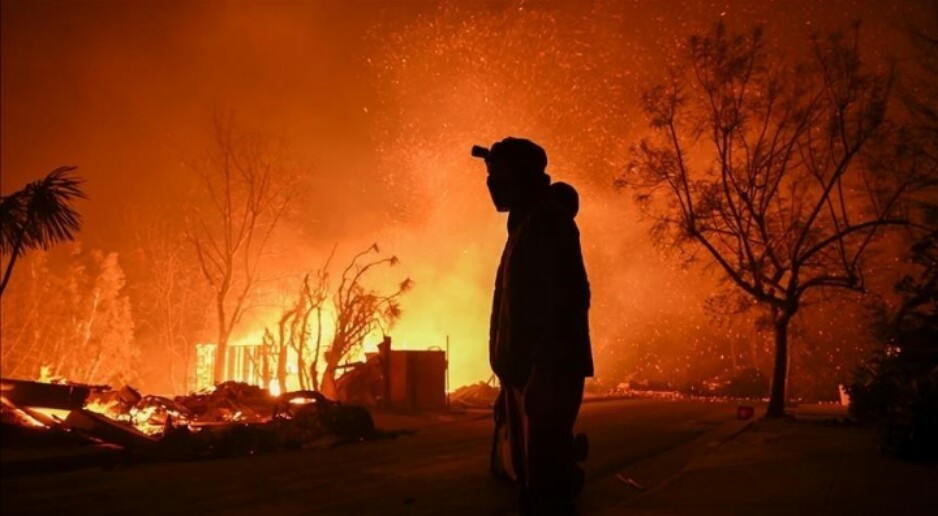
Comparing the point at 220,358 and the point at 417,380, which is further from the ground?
the point at 220,358

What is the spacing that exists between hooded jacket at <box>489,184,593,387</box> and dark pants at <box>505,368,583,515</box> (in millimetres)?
74

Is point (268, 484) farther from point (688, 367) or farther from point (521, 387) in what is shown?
point (688, 367)

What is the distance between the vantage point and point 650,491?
669 cm

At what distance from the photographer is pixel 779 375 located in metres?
18.9

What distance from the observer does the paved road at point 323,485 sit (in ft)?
21.8

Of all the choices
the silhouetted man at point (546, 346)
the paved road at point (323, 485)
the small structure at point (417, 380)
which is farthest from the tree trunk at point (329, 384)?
the silhouetted man at point (546, 346)

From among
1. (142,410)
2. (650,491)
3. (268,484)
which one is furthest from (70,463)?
(650,491)

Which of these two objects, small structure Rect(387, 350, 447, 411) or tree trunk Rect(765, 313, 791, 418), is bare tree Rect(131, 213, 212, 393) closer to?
small structure Rect(387, 350, 447, 411)

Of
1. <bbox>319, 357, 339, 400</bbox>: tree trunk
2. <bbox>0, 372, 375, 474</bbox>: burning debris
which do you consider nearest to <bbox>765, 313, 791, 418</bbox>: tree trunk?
<bbox>0, 372, 375, 474</bbox>: burning debris

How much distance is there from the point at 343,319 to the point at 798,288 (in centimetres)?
1457

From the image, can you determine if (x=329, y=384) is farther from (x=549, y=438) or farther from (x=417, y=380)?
(x=549, y=438)

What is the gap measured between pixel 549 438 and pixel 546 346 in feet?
1.63

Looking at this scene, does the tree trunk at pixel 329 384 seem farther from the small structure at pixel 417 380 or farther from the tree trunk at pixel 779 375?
the tree trunk at pixel 779 375

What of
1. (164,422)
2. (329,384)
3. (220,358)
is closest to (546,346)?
(164,422)
